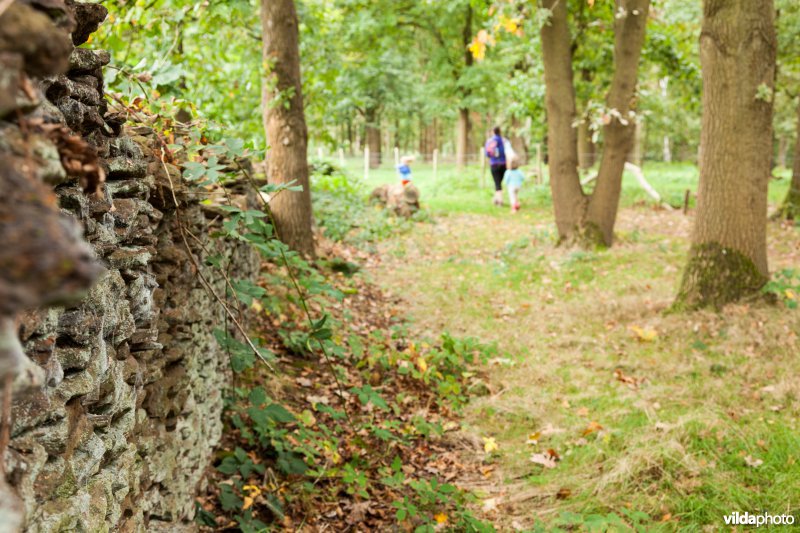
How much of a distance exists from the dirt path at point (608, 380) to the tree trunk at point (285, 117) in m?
1.86

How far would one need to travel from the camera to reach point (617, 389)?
528 cm

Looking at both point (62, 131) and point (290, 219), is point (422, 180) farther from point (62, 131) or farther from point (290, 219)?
point (62, 131)

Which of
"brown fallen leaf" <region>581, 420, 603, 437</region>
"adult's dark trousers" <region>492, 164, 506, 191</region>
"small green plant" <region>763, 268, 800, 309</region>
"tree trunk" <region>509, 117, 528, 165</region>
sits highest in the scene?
"tree trunk" <region>509, 117, 528, 165</region>

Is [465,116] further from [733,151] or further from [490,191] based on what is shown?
[733,151]

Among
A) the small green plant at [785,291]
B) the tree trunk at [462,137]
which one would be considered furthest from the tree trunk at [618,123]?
the tree trunk at [462,137]

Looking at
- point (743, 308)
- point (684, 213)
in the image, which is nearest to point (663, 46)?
point (684, 213)

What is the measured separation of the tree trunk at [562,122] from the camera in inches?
384

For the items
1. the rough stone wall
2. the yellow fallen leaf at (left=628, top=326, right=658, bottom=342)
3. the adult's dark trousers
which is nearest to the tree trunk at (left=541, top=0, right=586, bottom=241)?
the yellow fallen leaf at (left=628, top=326, right=658, bottom=342)

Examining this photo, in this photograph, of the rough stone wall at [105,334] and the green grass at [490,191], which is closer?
the rough stone wall at [105,334]

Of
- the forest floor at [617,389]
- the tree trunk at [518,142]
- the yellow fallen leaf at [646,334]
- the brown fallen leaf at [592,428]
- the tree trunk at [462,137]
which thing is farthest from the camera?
the tree trunk at [518,142]

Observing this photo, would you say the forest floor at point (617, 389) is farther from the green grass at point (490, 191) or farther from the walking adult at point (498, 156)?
the walking adult at point (498, 156)

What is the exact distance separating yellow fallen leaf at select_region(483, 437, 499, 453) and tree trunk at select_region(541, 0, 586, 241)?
600 centimetres

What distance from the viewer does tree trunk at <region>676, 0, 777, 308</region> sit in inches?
231

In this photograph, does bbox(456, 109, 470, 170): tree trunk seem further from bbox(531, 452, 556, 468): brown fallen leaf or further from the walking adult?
bbox(531, 452, 556, 468): brown fallen leaf
